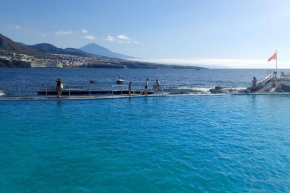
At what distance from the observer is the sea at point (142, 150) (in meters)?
7.79

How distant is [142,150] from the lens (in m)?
10.7

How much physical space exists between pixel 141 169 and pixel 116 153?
1.87 meters

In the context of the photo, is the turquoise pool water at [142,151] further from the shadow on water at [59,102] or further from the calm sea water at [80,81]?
the calm sea water at [80,81]

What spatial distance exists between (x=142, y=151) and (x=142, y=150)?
0.41 feet

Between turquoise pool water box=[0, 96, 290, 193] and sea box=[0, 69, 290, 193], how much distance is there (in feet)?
0.11

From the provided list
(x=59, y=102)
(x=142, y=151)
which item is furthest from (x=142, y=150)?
(x=59, y=102)

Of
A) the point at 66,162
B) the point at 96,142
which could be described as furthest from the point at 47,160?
the point at 96,142

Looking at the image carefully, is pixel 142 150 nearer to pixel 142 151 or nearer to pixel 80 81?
pixel 142 151

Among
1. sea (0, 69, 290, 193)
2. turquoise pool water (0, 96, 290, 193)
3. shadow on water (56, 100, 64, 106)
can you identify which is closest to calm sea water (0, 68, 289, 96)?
shadow on water (56, 100, 64, 106)

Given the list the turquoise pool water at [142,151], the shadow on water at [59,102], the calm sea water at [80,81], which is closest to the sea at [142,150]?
the turquoise pool water at [142,151]

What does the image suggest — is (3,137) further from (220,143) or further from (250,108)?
(250,108)

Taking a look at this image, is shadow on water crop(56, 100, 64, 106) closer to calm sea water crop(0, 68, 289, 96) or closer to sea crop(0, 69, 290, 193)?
sea crop(0, 69, 290, 193)

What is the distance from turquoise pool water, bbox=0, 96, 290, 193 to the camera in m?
7.79

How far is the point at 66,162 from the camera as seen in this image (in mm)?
9227
